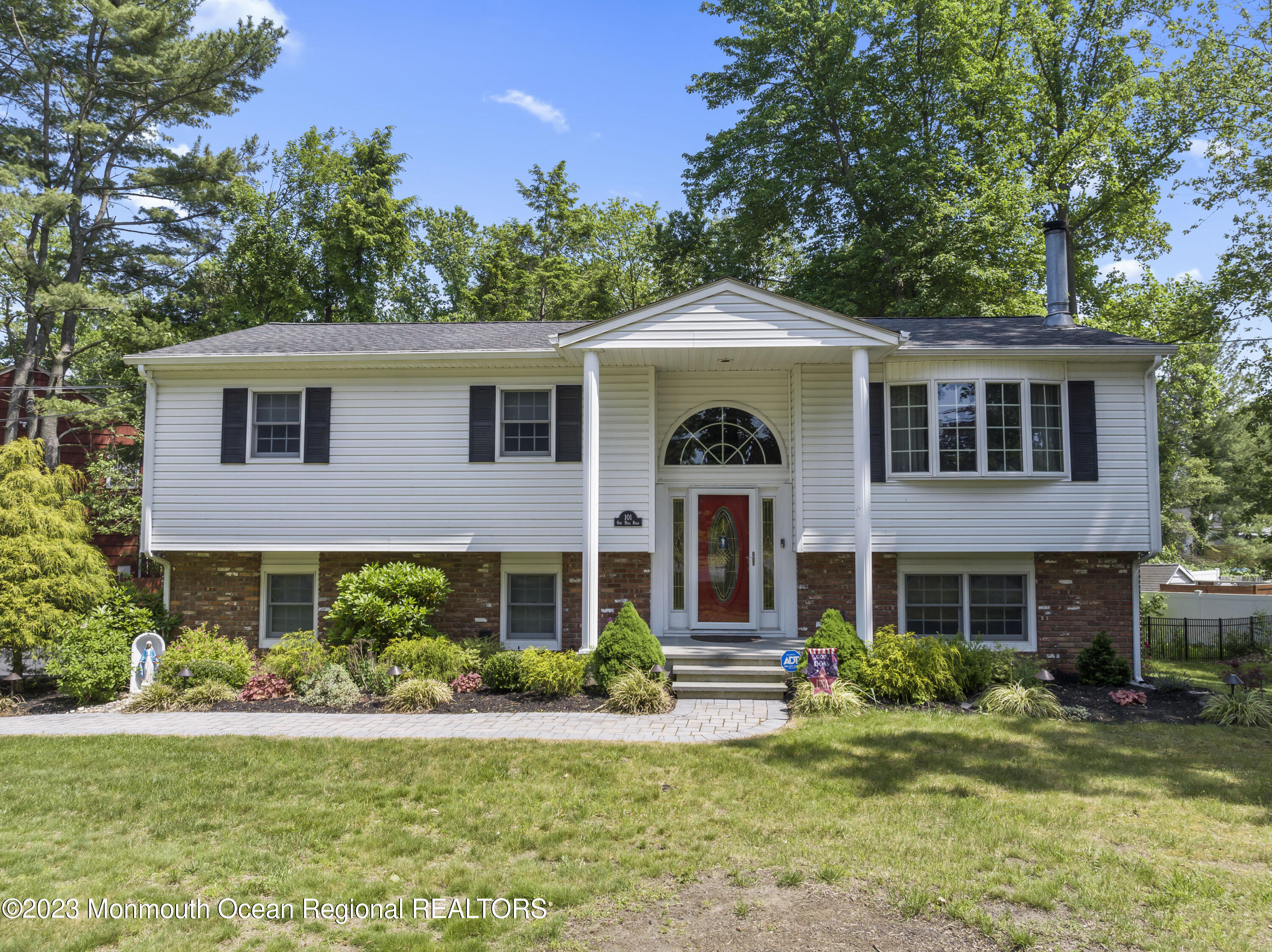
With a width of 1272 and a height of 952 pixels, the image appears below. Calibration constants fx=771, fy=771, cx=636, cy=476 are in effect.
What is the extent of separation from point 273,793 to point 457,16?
11.0m

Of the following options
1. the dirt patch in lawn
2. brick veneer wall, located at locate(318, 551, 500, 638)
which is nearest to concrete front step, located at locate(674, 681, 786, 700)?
brick veneer wall, located at locate(318, 551, 500, 638)

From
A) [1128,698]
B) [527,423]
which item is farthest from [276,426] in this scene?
[1128,698]

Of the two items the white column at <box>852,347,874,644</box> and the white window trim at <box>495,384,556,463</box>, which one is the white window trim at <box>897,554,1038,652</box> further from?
the white window trim at <box>495,384,556,463</box>

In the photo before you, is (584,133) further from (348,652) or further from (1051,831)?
(1051,831)

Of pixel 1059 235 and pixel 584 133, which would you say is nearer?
pixel 1059 235

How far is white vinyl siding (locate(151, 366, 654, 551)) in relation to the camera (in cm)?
1177

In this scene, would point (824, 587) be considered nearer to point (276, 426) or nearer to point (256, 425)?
point (276, 426)

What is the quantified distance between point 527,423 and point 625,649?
4.14 metres

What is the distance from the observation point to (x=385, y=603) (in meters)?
10.9

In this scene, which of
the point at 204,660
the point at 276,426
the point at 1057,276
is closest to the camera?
the point at 204,660

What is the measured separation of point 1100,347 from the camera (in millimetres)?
10969

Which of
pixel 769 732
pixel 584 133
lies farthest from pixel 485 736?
pixel 584 133

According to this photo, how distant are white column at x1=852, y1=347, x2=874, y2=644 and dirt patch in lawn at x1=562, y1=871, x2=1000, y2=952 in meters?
6.09

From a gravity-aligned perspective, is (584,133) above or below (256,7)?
below
